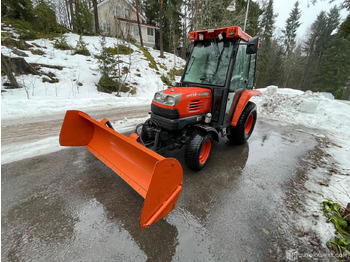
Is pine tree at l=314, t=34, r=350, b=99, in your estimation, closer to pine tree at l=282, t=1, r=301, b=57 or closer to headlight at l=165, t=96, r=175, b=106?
pine tree at l=282, t=1, r=301, b=57

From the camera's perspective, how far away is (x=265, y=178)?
9.61ft

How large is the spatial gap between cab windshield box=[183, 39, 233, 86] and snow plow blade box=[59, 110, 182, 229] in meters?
1.99

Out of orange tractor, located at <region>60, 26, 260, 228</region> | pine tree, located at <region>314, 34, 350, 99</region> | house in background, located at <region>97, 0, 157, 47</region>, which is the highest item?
house in background, located at <region>97, 0, 157, 47</region>

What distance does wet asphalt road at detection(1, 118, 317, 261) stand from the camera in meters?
1.65

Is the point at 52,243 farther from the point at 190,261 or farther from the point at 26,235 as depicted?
the point at 190,261

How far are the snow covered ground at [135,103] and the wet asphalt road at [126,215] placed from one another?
1.72 ft

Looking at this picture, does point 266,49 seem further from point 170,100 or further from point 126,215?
point 126,215

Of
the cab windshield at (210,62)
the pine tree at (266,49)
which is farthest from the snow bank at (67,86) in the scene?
the pine tree at (266,49)

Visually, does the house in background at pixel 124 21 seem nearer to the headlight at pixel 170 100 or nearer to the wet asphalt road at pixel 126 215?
the headlight at pixel 170 100

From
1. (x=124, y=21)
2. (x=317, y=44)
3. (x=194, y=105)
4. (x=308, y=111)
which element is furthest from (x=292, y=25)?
(x=194, y=105)

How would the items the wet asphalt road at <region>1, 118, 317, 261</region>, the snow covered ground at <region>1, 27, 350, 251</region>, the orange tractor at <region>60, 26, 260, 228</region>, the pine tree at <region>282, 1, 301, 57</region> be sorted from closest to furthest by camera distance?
the wet asphalt road at <region>1, 118, 317, 261</region>
the orange tractor at <region>60, 26, 260, 228</region>
the snow covered ground at <region>1, 27, 350, 251</region>
the pine tree at <region>282, 1, 301, 57</region>

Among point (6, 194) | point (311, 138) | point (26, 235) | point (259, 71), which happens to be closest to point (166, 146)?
point (26, 235)

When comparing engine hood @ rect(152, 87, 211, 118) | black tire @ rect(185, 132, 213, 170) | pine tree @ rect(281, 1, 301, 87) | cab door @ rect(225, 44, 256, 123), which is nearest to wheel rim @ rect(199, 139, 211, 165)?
black tire @ rect(185, 132, 213, 170)

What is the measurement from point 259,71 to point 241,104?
80.7 ft
